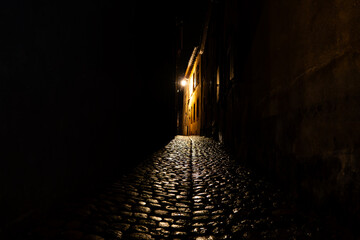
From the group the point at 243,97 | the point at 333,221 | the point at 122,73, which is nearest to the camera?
the point at 333,221

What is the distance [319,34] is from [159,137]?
724 centimetres

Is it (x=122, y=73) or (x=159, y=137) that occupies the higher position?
(x=122, y=73)

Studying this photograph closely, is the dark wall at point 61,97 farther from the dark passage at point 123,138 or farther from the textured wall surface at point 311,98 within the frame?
the textured wall surface at point 311,98

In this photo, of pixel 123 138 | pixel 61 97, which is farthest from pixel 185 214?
pixel 123 138

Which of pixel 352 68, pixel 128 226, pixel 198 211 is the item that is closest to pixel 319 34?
pixel 352 68

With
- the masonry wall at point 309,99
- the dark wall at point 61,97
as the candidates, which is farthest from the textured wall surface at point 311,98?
the dark wall at point 61,97

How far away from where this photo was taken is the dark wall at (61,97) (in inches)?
74.9

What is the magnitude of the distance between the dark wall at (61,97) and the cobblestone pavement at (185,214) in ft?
1.41

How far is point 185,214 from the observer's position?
2602 mm

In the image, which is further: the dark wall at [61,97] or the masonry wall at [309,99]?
the masonry wall at [309,99]

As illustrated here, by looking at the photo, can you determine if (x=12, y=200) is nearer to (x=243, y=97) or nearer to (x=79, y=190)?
(x=79, y=190)

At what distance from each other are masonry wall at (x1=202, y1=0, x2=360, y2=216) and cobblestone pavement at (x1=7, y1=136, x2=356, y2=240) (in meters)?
0.46

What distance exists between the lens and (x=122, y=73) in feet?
14.6

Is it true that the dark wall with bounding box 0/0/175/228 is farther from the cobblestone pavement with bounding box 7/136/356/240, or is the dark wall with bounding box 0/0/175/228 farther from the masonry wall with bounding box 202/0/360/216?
the masonry wall with bounding box 202/0/360/216
